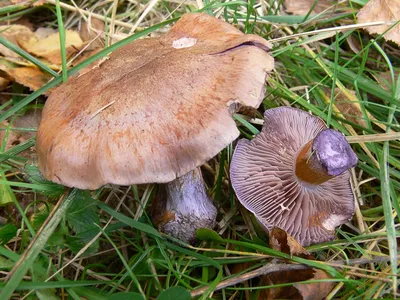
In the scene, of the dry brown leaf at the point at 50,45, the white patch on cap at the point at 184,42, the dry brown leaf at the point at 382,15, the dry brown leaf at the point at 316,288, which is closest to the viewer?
the dry brown leaf at the point at 316,288

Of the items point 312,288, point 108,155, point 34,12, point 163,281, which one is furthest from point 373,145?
point 34,12

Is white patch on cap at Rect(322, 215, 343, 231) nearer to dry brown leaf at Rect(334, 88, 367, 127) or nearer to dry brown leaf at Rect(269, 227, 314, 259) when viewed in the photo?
dry brown leaf at Rect(269, 227, 314, 259)

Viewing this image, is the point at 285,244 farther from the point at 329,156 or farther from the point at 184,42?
the point at 184,42

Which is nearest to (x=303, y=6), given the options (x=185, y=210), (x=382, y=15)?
(x=382, y=15)

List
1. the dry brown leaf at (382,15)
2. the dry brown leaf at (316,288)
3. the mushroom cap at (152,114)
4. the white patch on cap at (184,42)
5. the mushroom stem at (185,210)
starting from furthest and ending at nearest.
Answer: the dry brown leaf at (382,15) < the mushroom stem at (185,210) < the white patch on cap at (184,42) < the dry brown leaf at (316,288) < the mushroom cap at (152,114)

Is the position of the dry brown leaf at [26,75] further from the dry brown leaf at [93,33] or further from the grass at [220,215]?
the dry brown leaf at [93,33]

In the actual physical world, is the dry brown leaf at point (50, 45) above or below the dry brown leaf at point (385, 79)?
above

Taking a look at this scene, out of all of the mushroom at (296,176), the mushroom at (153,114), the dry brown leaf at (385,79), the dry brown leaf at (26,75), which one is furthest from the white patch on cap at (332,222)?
the dry brown leaf at (26,75)
